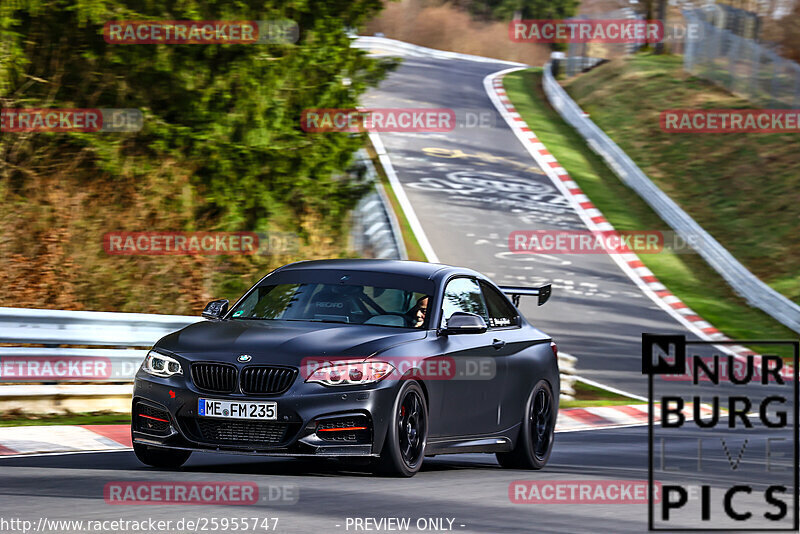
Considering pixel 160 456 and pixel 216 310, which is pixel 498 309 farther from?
pixel 160 456

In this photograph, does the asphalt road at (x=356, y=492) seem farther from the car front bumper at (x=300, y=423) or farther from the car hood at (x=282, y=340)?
the car hood at (x=282, y=340)

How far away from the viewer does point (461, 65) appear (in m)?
55.6

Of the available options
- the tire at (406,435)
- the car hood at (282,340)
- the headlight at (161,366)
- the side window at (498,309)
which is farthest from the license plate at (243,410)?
the side window at (498,309)

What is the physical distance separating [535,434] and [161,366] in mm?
3217

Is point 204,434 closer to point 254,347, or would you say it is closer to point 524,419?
point 254,347

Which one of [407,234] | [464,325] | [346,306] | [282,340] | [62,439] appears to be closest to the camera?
[282,340]

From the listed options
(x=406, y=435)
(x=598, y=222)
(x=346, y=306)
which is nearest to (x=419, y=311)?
(x=346, y=306)

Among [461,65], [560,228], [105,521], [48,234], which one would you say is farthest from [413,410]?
[461,65]

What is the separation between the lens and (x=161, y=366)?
8758mm

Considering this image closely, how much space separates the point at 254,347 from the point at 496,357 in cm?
215

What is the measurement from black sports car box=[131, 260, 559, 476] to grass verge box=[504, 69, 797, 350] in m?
14.6

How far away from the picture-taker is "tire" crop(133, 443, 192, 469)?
29.1 ft

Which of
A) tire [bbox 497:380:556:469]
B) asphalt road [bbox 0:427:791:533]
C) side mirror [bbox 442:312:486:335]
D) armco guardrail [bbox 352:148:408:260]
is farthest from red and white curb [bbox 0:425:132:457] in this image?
armco guardrail [bbox 352:148:408:260]

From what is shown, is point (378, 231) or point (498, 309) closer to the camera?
point (498, 309)
